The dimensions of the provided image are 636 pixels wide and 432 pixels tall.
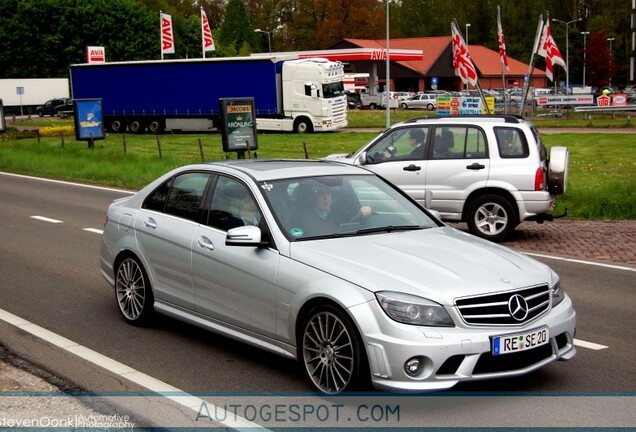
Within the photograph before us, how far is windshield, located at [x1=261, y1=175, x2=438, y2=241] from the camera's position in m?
7.22

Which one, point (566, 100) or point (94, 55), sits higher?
point (94, 55)

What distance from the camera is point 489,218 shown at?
1427 cm

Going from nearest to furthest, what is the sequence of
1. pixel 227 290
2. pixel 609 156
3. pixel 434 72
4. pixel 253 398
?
pixel 253 398 → pixel 227 290 → pixel 609 156 → pixel 434 72

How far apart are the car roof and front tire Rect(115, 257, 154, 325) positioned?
104 cm

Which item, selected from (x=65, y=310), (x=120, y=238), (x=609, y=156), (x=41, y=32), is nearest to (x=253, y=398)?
(x=120, y=238)

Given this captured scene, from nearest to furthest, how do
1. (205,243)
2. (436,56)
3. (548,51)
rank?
(205,243) < (548,51) < (436,56)

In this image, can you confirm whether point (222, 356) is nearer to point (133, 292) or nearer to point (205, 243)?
point (205, 243)

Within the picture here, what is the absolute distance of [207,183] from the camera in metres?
8.05

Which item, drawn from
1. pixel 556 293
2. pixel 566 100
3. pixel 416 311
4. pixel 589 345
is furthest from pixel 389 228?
pixel 566 100

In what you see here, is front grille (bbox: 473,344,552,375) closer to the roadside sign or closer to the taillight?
the taillight

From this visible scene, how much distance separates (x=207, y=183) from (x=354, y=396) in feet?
8.30

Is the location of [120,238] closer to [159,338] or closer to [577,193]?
[159,338]

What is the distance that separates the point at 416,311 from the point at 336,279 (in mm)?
599

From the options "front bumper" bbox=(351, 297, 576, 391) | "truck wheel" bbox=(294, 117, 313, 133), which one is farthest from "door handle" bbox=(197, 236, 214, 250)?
"truck wheel" bbox=(294, 117, 313, 133)
